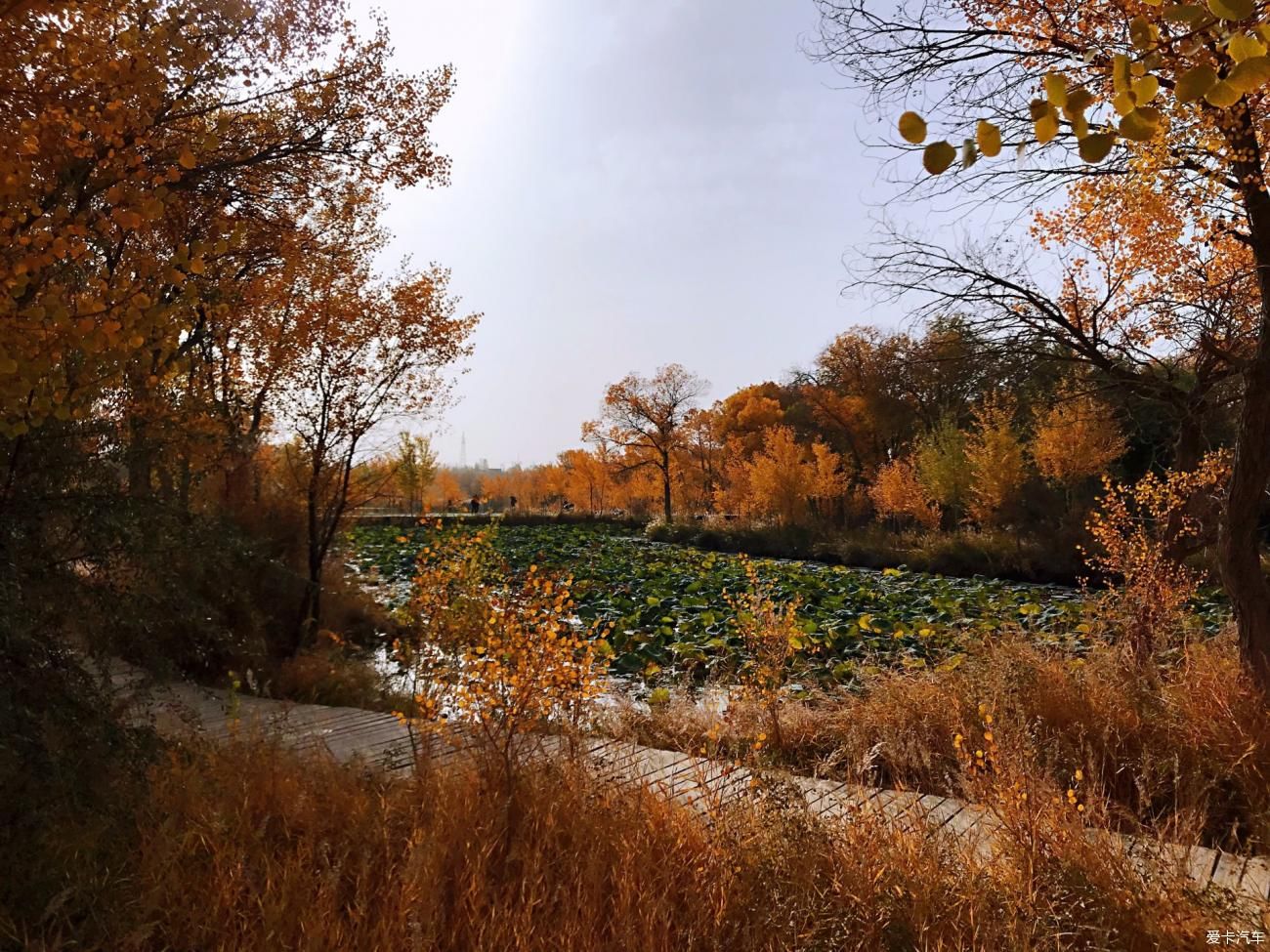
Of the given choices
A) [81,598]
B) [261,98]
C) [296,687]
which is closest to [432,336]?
[261,98]

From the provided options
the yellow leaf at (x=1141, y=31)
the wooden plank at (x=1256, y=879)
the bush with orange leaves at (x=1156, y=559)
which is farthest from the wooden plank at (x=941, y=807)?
the yellow leaf at (x=1141, y=31)

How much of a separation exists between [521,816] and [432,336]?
6649 millimetres

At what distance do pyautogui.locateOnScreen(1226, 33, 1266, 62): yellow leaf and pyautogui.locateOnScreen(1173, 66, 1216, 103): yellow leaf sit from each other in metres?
0.05

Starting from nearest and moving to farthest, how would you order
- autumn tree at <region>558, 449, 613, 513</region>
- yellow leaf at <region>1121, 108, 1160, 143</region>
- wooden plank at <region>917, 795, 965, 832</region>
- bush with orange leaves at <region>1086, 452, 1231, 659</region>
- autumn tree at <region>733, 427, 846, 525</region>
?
1. yellow leaf at <region>1121, 108, 1160, 143</region>
2. wooden plank at <region>917, 795, 965, 832</region>
3. bush with orange leaves at <region>1086, 452, 1231, 659</region>
4. autumn tree at <region>733, 427, 846, 525</region>
5. autumn tree at <region>558, 449, 613, 513</region>

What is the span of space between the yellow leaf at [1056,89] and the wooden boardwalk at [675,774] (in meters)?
2.66

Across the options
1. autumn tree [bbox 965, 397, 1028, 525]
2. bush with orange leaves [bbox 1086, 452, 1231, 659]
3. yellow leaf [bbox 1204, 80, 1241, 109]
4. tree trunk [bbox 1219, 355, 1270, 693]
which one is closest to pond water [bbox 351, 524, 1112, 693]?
bush with orange leaves [bbox 1086, 452, 1231, 659]

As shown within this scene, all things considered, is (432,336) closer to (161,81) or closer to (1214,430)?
(161,81)

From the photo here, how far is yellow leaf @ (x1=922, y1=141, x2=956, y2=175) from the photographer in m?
1.25

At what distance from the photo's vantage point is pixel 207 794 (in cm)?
325

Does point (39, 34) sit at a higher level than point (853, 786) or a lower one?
higher

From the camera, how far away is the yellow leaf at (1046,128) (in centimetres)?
121

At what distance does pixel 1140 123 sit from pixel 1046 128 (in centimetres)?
14

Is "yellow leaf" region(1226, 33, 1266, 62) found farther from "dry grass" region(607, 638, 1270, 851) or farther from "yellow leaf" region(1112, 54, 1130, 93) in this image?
"dry grass" region(607, 638, 1270, 851)

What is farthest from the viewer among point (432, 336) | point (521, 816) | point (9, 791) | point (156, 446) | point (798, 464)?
point (798, 464)
